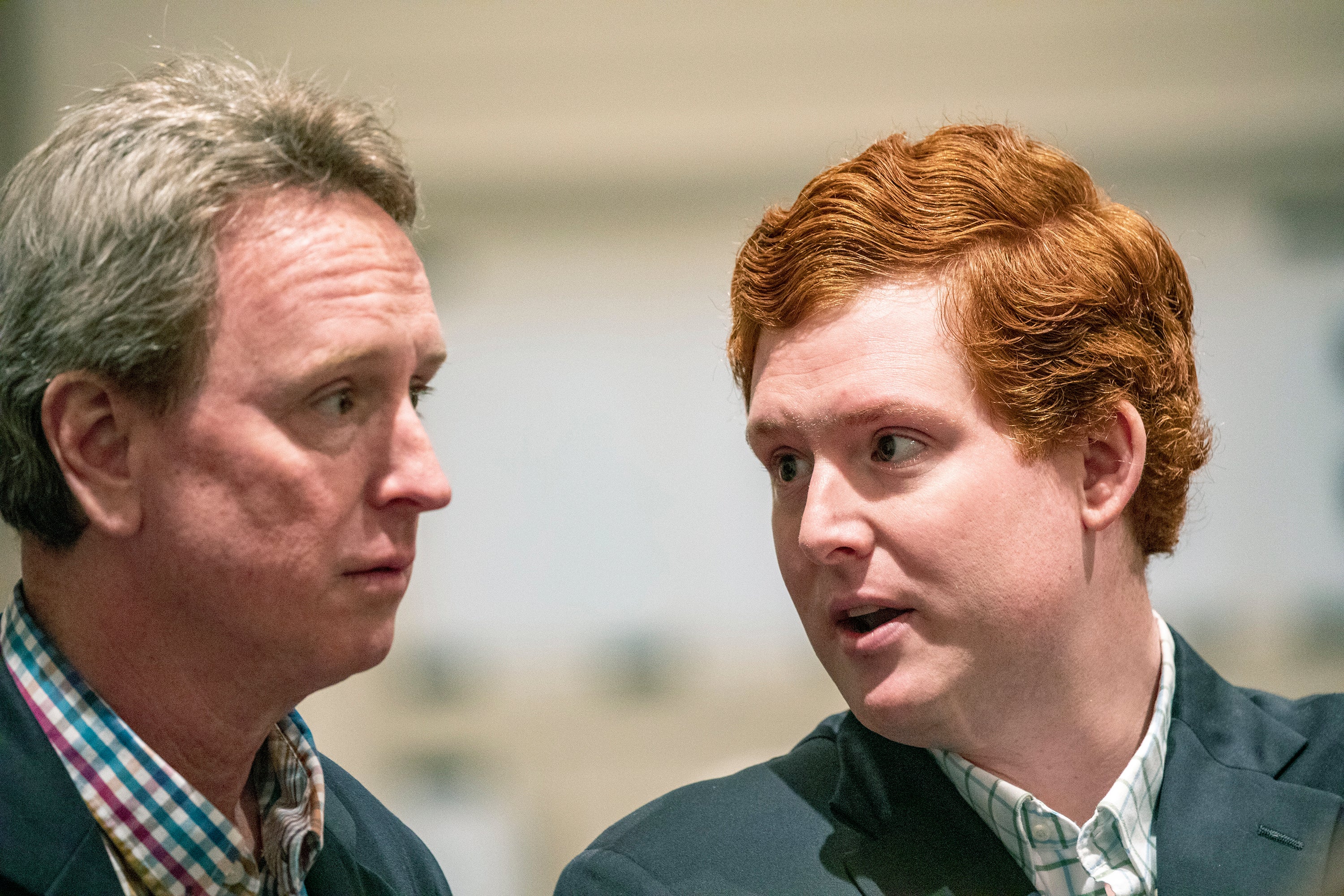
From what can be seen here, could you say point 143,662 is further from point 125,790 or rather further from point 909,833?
point 909,833

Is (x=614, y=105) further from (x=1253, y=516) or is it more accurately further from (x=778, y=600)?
(x=1253, y=516)

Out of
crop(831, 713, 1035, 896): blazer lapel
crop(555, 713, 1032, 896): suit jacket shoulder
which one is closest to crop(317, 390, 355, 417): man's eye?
crop(555, 713, 1032, 896): suit jacket shoulder

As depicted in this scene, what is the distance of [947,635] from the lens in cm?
176

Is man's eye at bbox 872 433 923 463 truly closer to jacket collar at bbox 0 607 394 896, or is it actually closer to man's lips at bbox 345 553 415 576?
man's lips at bbox 345 553 415 576

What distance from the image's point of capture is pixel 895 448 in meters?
1.77

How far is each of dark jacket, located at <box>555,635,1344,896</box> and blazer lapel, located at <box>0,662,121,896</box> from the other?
738 mm

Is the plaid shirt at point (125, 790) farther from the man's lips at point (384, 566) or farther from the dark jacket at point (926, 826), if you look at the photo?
the dark jacket at point (926, 826)

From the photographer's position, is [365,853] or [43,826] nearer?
[43,826]

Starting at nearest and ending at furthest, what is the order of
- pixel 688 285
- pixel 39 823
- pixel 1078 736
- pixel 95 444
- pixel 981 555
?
1. pixel 39 823
2. pixel 95 444
3. pixel 981 555
4. pixel 1078 736
5. pixel 688 285

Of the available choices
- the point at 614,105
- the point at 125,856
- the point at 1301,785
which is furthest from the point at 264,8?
the point at 1301,785

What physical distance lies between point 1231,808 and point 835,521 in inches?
29.9

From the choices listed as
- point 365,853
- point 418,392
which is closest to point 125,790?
point 365,853

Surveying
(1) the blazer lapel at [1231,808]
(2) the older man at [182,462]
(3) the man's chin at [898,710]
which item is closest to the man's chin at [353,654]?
(2) the older man at [182,462]

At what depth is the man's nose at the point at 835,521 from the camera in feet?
5.72
